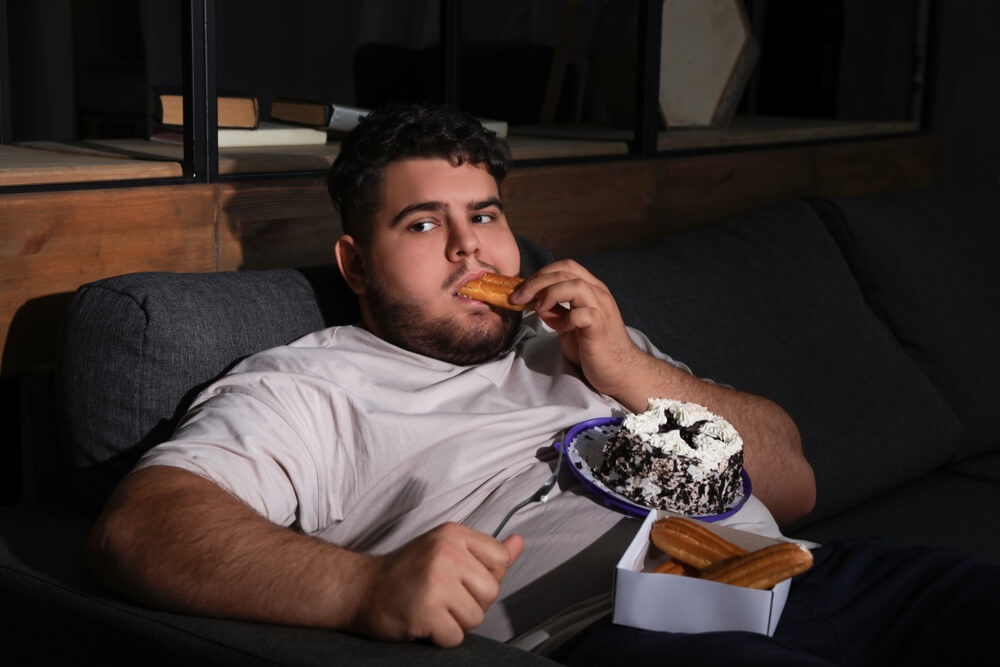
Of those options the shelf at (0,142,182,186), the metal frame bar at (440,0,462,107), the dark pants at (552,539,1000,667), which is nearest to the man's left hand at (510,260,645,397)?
the dark pants at (552,539,1000,667)

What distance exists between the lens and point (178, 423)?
1.37 meters

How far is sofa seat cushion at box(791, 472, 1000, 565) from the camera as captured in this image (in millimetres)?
1880

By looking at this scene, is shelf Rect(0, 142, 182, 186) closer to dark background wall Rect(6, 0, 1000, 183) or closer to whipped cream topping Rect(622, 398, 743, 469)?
whipped cream topping Rect(622, 398, 743, 469)

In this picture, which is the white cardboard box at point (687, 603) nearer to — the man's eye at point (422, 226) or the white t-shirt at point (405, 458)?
the white t-shirt at point (405, 458)

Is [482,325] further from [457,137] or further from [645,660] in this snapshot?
[645,660]

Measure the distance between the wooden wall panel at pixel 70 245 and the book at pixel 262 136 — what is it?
259 millimetres

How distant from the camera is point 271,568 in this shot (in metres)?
1.09

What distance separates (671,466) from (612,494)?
91 millimetres

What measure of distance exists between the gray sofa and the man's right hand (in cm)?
2

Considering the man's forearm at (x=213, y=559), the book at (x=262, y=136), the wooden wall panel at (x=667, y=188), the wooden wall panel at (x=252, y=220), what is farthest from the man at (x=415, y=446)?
the wooden wall panel at (x=667, y=188)

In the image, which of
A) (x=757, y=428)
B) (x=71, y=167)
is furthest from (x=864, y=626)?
(x=71, y=167)

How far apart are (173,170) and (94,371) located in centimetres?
44

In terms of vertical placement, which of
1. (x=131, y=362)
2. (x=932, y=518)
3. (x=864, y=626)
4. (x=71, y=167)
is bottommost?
(x=932, y=518)

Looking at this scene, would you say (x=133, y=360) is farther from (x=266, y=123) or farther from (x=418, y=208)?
(x=266, y=123)
